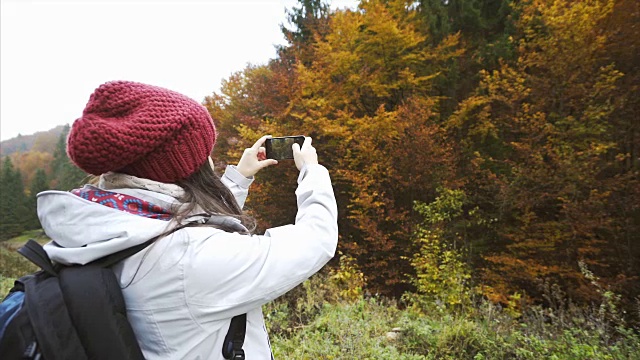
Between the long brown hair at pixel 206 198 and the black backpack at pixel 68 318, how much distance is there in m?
0.21

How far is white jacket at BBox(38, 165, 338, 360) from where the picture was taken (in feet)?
2.86

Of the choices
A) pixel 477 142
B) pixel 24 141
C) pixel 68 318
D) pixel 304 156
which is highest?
pixel 24 141

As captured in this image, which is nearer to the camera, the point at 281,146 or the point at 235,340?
the point at 235,340

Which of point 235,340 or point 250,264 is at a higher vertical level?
point 250,264

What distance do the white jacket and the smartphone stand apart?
0.64m

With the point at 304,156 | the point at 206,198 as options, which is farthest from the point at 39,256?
the point at 304,156

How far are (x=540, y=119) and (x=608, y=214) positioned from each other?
2.54 meters

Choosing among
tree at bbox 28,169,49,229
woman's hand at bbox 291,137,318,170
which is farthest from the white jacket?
tree at bbox 28,169,49,229

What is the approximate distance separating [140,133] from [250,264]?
0.42 m

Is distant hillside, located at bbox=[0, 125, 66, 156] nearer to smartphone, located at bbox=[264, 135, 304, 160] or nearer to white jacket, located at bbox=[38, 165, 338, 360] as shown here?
smartphone, located at bbox=[264, 135, 304, 160]

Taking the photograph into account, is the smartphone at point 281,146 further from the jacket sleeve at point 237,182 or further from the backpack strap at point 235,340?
the backpack strap at point 235,340

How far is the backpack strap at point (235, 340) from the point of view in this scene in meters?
0.99

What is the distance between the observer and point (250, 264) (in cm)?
93

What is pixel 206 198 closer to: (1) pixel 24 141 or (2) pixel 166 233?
(2) pixel 166 233
